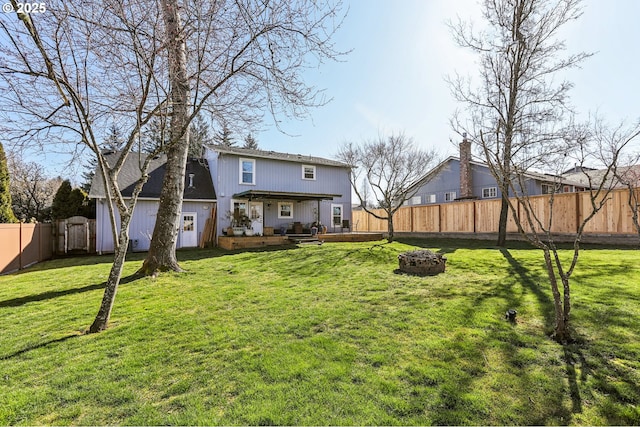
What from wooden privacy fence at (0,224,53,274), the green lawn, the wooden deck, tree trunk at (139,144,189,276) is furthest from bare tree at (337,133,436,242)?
wooden privacy fence at (0,224,53,274)

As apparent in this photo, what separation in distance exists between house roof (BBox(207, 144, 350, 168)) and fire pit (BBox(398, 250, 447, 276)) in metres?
11.1

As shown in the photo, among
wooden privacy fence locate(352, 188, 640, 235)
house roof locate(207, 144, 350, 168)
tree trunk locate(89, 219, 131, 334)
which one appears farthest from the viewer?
house roof locate(207, 144, 350, 168)

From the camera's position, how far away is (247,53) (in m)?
4.80

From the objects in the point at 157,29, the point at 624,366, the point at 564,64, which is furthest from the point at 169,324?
the point at 564,64

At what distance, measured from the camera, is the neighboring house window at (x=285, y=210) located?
54.7 ft

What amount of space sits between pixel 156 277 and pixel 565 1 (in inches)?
567

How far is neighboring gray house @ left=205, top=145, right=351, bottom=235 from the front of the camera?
1517cm

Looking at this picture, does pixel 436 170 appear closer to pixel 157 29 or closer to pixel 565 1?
pixel 565 1

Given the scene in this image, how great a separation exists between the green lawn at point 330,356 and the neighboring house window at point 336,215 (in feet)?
39.7

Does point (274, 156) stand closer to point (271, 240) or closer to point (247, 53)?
point (271, 240)

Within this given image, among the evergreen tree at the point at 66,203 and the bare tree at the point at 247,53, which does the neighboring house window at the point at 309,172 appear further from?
the evergreen tree at the point at 66,203

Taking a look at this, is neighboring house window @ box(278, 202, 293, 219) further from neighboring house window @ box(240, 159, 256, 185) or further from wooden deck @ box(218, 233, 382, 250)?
wooden deck @ box(218, 233, 382, 250)

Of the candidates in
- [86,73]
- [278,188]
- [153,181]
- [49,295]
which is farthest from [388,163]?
[49,295]

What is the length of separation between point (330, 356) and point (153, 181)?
14.3 metres
